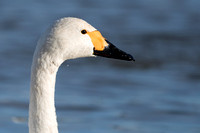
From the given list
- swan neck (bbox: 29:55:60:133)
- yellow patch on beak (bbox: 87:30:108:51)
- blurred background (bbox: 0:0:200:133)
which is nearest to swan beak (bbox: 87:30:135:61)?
yellow patch on beak (bbox: 87:30:108:51)

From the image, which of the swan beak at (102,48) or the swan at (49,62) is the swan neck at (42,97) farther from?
the swan beak at (102,48)

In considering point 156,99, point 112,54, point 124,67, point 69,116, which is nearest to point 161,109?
point 156,99

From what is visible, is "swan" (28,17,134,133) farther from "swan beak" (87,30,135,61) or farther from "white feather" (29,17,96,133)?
"swan beak" (87,30,135,61)

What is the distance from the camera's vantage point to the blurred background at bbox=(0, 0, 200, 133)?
9.18m

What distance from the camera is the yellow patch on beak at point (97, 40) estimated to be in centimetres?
555

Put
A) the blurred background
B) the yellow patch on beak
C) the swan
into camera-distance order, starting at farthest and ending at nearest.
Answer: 1. the blurred background
2. the yellow patch on beak
3. the swan

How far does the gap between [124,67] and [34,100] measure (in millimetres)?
7371

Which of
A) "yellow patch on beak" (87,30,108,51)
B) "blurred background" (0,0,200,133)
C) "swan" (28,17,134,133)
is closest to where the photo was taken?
"swan" (28,17,134,133)

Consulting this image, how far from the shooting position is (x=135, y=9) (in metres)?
18.1

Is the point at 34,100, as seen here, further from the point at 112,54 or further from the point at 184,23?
the point at 184,23

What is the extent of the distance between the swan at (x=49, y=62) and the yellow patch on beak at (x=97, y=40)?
10cm

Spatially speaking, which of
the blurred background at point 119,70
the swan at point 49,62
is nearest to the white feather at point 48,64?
the swan at point 49,62

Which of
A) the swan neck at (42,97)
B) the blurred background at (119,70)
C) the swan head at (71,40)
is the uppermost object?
the blurred background at (119,70)

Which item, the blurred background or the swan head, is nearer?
the swan head
